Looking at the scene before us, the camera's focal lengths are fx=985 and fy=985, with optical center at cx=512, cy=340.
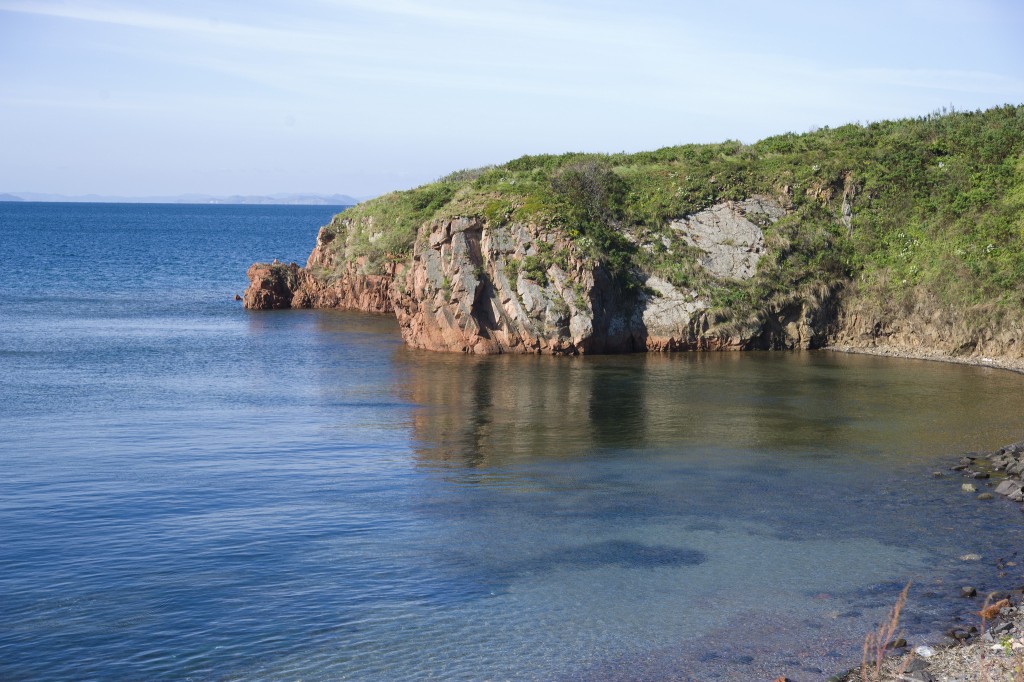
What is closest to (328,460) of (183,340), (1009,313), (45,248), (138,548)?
(138,548)

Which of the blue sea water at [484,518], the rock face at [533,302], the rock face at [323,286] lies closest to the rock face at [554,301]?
the rock face at [533,302]

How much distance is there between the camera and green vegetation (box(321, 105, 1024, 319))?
155ft

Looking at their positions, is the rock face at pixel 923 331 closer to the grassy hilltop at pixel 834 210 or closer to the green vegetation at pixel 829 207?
the grassy hilltop at pixel 834 210

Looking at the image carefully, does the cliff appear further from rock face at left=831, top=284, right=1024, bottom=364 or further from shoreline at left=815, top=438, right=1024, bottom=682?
shoreline at left=815, top=438, right=1024, bottom=682

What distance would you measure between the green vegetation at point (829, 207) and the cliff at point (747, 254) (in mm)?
103

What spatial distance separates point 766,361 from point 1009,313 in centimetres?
1051

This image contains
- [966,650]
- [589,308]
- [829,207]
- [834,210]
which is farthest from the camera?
[829,207]

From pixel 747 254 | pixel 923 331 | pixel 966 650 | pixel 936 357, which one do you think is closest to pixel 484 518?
pixel 966 650

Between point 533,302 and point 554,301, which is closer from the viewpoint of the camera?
point 554,301

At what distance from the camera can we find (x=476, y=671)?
1470 centimetres

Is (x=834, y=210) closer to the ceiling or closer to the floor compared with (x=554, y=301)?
closer to the ceiling

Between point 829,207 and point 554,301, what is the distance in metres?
17.3

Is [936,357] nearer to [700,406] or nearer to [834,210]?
[834,210]

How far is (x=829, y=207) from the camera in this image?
175 feet
